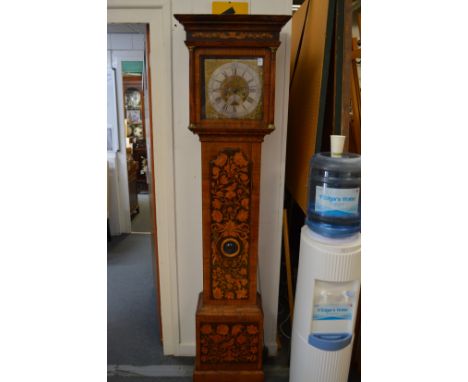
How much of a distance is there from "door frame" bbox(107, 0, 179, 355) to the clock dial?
32 cm

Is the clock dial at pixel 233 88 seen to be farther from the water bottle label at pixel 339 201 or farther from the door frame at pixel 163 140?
the water bottle label at pixel 339 201

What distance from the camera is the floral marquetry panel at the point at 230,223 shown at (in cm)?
154

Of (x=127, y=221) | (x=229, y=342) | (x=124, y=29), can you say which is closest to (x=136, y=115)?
(x=124, y=29)

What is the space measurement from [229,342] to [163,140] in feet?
3.61

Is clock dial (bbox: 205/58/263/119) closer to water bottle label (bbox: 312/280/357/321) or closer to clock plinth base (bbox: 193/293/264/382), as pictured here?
water bottle label (bbox: 312/280/357/321)

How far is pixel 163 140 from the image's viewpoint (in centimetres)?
174

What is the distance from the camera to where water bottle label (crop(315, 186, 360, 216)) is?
140 centimetres

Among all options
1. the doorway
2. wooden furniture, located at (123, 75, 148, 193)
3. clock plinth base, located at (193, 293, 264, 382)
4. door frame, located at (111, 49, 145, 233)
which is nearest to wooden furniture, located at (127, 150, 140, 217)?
the doorway

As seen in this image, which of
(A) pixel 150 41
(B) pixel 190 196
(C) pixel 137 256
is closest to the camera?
(A) pixel 150 41

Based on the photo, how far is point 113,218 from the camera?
12.9 ft

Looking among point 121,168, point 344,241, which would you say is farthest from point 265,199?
point 121,168

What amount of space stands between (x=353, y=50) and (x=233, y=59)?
27.1 inches

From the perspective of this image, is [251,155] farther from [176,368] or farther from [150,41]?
[176,368]

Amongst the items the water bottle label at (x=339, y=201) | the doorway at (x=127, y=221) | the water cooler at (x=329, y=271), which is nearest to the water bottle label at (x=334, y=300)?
the water cooler at (x=329, y=271)
